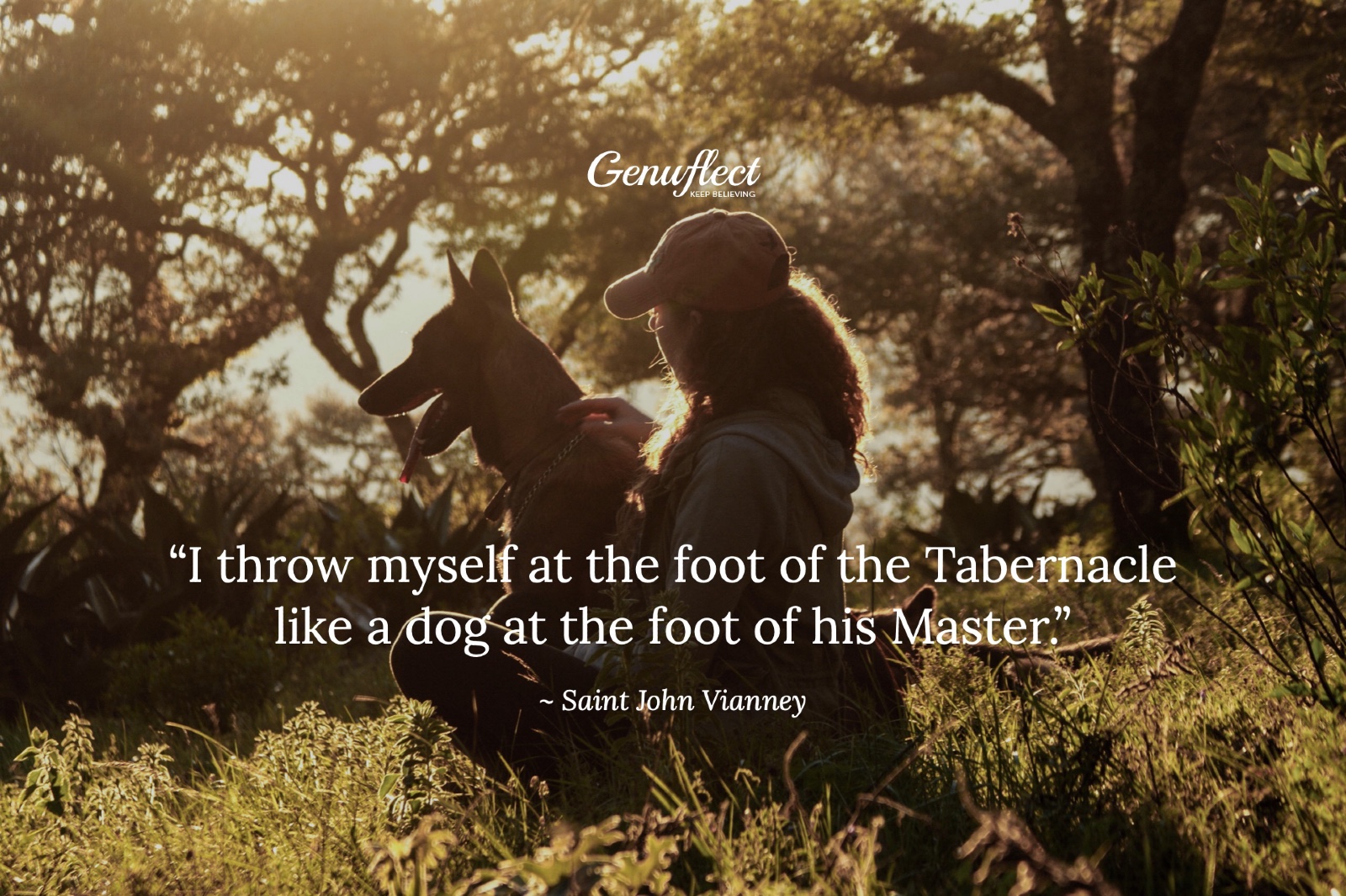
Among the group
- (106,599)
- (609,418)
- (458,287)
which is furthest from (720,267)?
(106,599)

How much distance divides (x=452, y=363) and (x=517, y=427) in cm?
40

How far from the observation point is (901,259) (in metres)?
21.9

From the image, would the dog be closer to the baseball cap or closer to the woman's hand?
the woman's hand

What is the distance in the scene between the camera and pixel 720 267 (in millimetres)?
2975

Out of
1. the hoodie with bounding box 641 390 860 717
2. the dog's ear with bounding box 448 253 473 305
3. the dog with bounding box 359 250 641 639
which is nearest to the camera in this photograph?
the hoodie with bounding box 641 390 860 717

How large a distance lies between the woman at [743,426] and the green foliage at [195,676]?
3536mm

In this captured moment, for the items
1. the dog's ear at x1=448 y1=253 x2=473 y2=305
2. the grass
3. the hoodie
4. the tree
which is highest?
the tree

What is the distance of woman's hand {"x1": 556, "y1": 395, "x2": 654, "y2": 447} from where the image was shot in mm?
3934

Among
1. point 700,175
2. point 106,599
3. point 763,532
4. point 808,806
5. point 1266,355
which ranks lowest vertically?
point 808,806

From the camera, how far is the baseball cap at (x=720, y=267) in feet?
9.77

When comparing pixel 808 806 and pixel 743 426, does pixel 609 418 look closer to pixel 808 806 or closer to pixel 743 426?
pixel 743 426

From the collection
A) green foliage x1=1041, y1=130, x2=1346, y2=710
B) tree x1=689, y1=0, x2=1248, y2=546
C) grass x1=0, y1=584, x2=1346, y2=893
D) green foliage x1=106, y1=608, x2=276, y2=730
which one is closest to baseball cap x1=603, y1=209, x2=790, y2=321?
green foliage x1=1041, y1=130, x2=1346, y2=710

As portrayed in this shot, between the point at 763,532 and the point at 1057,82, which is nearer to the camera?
the point at 763,532

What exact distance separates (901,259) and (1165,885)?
20705mm
